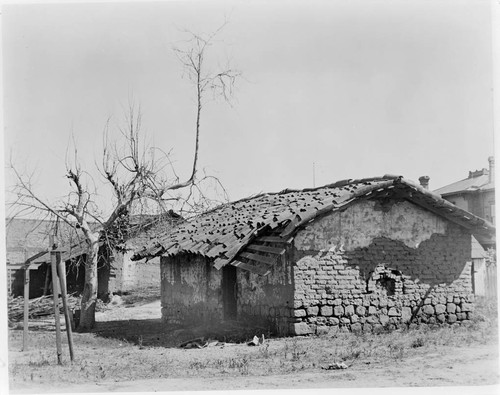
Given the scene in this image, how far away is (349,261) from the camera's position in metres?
13.9

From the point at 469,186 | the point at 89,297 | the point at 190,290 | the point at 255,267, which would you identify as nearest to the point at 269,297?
the point at 255,267

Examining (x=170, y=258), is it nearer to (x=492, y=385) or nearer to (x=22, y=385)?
(x=22, y=385)

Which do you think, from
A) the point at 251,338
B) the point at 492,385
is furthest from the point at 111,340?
the point at 492,385

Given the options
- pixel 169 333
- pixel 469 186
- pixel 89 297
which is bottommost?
pixel 169 333

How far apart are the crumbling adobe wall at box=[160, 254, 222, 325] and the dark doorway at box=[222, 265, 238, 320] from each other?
178 millimetres

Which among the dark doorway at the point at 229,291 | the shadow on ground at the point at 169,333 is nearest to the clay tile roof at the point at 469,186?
the dark doorway at the point at 229,291

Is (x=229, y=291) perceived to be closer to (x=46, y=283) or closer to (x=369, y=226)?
(x=369, y=226)

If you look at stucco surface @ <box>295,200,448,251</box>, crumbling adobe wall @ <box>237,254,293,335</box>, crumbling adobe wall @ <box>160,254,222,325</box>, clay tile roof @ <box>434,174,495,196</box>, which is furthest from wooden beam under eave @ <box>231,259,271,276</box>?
clay tile roof @ <box>434,174,495,196</box>

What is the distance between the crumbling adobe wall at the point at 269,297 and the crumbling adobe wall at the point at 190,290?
106 cm

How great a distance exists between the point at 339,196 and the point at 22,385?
8025 millimetres

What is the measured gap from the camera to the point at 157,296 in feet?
93.0

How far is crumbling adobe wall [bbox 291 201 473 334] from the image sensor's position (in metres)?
13.6

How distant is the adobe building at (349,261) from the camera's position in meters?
13.5

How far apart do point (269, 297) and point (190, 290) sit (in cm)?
434
